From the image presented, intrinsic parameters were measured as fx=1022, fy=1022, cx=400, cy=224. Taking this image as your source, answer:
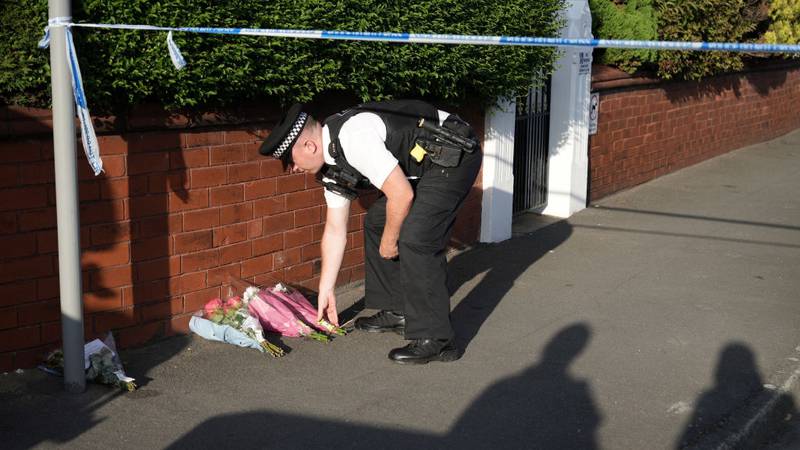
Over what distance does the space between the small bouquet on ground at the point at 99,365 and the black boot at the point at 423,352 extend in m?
1.43

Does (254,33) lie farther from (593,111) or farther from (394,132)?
(593,111)

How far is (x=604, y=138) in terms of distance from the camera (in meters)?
10.9

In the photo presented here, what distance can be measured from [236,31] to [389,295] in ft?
6.26

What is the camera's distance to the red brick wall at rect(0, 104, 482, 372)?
16.2ft

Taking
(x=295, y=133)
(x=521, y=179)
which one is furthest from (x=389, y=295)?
(x=521, y=179)

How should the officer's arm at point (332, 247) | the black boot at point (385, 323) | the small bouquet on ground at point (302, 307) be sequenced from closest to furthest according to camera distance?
Answer: the officer's arm at point (332, 247)
the small bouquet on ground at point (302, 307)
the black boot at point (385, 323)

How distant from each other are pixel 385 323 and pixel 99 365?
1797mm

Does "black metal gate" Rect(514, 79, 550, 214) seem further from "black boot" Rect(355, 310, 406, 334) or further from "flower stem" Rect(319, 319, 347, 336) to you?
"flower stem" Rect(319, 319, 347, 336)

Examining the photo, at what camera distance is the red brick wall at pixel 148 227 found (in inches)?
195

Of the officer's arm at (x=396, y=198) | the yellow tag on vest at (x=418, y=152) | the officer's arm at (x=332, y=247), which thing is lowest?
the officer's arm at (x=332, y=247)

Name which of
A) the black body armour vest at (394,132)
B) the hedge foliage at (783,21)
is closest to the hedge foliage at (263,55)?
the black body armour vest at (394,132)

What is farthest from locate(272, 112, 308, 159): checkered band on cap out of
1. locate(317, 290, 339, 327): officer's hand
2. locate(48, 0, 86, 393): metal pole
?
locate(48, 0, 86, 393): metal pole

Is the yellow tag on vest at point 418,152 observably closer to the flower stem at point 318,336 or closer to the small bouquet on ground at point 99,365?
the flower stem at point 318,336

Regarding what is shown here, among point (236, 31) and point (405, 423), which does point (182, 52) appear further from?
point (405, 423)
